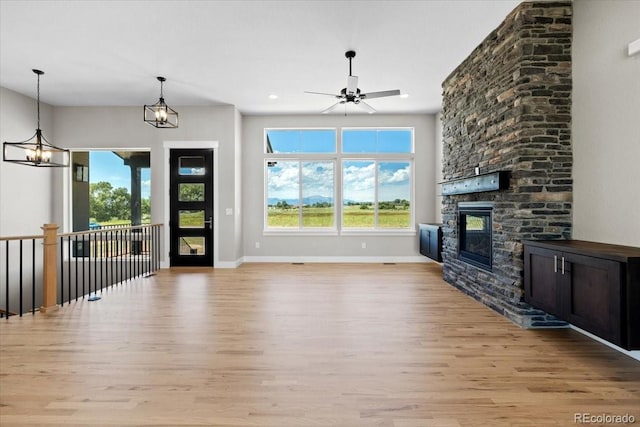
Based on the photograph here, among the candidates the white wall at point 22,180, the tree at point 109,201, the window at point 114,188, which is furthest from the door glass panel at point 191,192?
the white wall at point 22,180

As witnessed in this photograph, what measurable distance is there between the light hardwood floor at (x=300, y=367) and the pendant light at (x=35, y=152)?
2315 mm

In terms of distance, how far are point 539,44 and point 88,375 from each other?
16.6 ft

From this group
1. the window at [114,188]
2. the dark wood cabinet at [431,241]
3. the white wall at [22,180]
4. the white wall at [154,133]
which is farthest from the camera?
the window at [114,188]

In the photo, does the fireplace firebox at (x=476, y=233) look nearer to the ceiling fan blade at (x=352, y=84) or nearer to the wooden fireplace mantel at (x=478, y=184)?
the wooden fireplace mantel at (x=478, y=184)

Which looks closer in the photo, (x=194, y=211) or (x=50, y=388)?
(x=50, y=388)

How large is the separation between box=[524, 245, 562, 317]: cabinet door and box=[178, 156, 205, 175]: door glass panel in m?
5.88

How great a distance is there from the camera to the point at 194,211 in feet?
22.2

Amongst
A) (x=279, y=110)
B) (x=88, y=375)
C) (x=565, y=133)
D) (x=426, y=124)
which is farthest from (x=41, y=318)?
(x=426, y=124)

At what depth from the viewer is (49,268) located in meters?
4.09

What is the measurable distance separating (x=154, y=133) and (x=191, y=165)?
3.22 feet

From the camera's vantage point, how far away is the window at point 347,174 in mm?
7406

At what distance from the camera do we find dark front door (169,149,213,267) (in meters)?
6.75

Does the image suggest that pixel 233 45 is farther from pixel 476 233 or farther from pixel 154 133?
pixel 476 233

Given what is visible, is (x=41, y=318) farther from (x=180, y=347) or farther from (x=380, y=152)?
(x=380, y=152)
